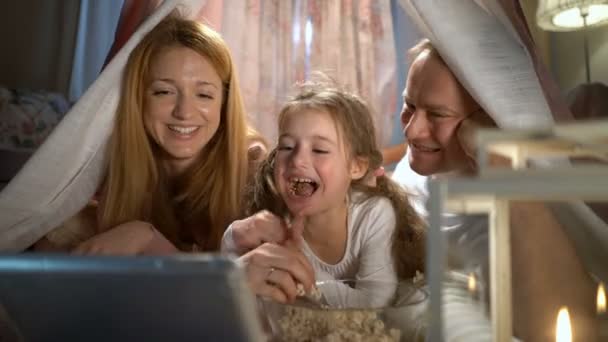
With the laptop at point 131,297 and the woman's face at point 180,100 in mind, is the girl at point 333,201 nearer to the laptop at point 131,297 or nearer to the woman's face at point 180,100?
the woman's face at point 180,100

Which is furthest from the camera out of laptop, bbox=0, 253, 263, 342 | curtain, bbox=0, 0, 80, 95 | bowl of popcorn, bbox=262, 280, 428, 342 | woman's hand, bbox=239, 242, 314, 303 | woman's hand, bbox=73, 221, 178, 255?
curtain, bbox=0, 0, 80, 95

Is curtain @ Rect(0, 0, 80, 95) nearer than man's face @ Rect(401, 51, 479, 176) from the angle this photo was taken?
No

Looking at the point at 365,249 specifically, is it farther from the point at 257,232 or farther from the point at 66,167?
the point at 66,167

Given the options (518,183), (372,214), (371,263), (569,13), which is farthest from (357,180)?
(518,183)

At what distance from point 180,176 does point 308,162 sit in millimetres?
464

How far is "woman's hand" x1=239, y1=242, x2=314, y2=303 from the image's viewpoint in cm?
90

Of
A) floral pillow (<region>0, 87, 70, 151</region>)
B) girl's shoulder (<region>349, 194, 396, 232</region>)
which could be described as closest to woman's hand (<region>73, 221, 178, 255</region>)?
girl's shoulder (<region>349, 194, 396, 232</region>)

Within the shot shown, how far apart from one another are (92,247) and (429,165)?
731 millimetres

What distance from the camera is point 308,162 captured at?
1142 millimetres

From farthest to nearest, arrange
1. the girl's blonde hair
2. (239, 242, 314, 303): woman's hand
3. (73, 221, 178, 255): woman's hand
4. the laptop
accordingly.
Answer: the girl's blonde hair, (73, 221, 178, 255): woman's hand, (239, 242, 314, 303): woman's hand, the laptop

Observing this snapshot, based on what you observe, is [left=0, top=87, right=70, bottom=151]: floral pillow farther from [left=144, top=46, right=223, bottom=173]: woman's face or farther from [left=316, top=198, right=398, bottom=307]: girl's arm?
[left=316, top=198, right=398, bottom=307]: girl's arm

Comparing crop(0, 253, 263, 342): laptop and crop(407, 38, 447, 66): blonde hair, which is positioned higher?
crop(407, 38, 447, 66): blonde hair

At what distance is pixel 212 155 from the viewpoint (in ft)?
4.70

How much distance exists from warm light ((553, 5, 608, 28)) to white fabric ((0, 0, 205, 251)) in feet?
2.82
